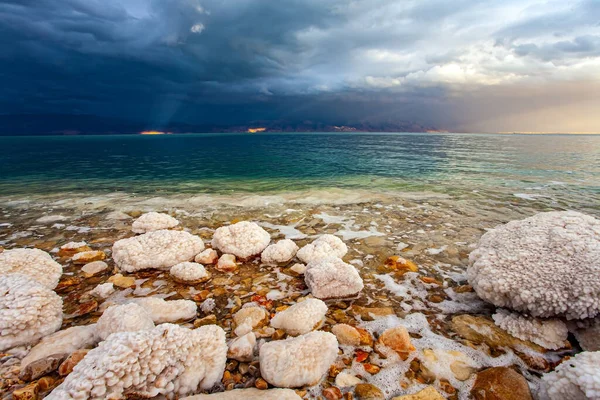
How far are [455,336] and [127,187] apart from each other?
56.6 ft

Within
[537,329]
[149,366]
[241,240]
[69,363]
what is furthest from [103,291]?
[537,329]

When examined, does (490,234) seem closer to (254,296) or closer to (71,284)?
(254,296)

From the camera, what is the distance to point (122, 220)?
8398mm

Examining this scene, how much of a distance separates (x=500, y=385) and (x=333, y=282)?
2.16 m

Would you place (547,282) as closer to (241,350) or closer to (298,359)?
(298,359)

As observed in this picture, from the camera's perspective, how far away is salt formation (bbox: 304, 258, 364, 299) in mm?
4113

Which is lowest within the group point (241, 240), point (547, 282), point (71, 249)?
point (71, 249)

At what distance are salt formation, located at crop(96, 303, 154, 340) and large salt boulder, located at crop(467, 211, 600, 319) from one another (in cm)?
423

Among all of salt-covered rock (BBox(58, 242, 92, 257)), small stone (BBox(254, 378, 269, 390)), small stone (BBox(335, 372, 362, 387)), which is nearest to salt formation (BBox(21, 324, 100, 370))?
small stone (BBox(254, 378, 269, 390))

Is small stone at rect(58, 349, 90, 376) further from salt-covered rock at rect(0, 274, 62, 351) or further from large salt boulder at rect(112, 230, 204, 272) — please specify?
large salt boulder at rect(112, 230, 204, 272)

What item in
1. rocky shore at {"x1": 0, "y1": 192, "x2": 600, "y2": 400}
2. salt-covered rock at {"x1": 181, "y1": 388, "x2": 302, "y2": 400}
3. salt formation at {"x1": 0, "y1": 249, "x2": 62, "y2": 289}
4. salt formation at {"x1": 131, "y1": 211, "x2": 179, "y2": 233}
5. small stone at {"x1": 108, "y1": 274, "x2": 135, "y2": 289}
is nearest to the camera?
salt-covered rock at {"x1": 181, "y1": 388, "x2": 302, "y2": 400}

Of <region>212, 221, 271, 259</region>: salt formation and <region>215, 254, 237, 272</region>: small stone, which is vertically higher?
<region>212, 221, 271, 259</region>: salt formation

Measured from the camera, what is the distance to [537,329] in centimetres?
314

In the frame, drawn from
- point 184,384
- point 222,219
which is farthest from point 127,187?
point 184,384
